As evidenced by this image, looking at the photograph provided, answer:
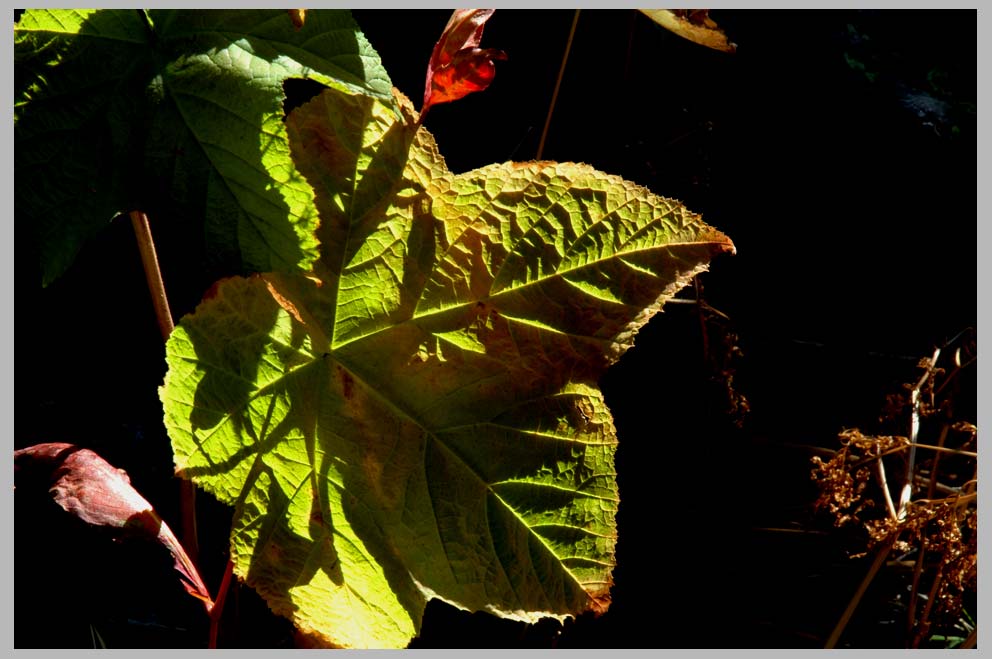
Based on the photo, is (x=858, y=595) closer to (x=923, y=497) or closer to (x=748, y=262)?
A: (x=923, y=497)

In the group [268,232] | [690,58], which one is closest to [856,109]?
[690,58]

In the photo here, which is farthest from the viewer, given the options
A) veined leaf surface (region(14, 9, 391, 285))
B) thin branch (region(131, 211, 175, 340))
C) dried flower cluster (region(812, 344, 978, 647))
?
dried flower cluster (region(812, 344, 978, 647))

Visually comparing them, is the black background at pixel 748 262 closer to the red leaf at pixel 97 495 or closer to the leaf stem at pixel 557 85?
the leaf stem at pixel 557 85

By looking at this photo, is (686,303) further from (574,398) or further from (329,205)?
(329,205)

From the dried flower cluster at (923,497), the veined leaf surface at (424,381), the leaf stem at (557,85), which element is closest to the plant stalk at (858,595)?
the dried flower cluster at (923,497)

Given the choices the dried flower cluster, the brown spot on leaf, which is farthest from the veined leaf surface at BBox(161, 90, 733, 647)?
the dried flower cluster

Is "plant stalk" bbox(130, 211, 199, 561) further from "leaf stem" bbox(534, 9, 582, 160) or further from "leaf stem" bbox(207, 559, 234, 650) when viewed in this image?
"leaf stem" bbox(534, 9, 582, 160)

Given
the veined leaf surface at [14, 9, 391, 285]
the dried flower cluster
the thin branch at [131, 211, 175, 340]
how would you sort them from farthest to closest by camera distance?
the dried flower cluster
the thin branch at [131, 211, 175, 340]
the veined leaf surface at [14, 9, 391, 285]
